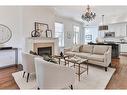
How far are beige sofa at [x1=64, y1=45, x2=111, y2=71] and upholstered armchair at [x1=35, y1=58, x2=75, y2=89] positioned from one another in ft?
7.80

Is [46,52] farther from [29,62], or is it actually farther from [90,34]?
[90,34]

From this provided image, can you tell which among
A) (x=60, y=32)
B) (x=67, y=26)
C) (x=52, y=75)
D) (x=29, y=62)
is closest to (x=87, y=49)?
(x=60, y=32)

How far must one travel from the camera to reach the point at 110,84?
300cm

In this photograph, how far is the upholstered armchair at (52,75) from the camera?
2.08 metres

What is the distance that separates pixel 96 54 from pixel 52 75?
11.1ft

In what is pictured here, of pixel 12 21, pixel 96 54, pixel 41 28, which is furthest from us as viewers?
pixel 41 28

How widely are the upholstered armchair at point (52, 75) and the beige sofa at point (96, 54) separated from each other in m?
2.38

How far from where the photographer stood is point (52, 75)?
210 centimetres

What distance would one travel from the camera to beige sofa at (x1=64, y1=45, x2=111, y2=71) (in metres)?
4.22

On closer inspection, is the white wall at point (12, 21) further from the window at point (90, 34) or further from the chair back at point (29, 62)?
the window at point (90, 34)

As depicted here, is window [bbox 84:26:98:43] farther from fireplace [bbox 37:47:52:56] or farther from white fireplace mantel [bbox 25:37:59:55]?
fireplace [bbox 37:47:52:56]

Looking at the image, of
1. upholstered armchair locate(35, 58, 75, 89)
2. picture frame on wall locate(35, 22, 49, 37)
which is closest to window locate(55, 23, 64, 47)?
picture frame on wall locate(35, 22, 49, 37)
